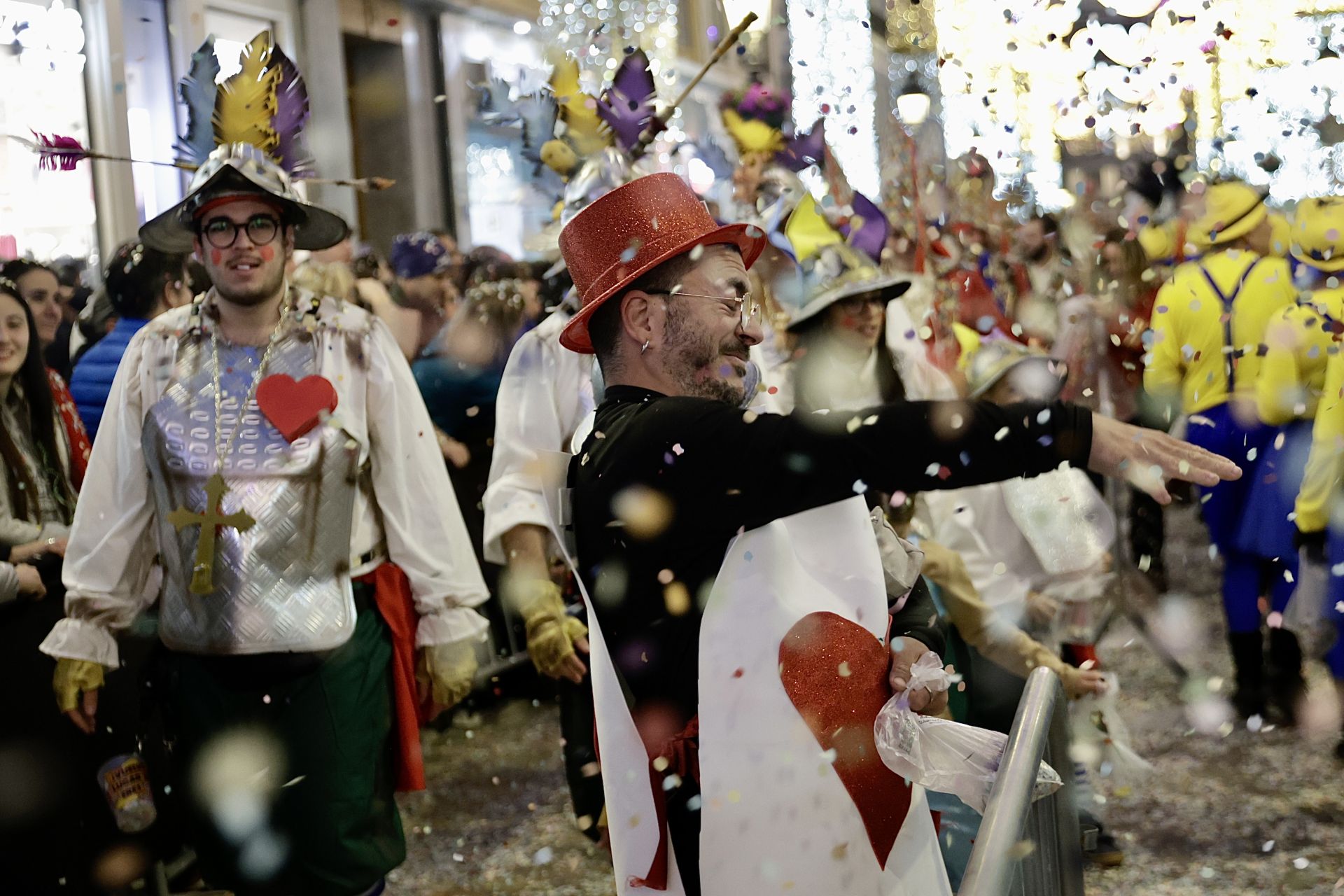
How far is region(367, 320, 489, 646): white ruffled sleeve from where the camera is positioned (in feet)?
11.1

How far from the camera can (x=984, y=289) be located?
749cm

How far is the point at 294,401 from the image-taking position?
323 centimetres

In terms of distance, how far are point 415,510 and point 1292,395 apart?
10.6 feet

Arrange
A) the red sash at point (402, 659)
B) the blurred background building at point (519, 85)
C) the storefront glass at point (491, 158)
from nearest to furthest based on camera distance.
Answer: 1. the red sash at point (402, 659)
2. the blurred background building at point (519, 85)
3. the storefront glass at point (491, 158)

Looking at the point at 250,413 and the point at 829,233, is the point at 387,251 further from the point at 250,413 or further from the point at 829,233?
the point at 250,413

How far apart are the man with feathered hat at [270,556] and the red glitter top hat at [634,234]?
1272 millimetres

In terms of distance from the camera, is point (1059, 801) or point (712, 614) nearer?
point (712, 614)

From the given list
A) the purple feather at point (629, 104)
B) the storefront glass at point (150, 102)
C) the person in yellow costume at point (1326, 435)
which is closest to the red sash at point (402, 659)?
the purple feather at point (629, 104)

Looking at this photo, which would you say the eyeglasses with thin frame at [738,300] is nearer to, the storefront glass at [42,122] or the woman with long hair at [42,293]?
the woman with long hair at [42,293]

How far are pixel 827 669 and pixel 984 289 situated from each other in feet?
19.5

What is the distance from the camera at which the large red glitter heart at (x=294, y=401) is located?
126 inches

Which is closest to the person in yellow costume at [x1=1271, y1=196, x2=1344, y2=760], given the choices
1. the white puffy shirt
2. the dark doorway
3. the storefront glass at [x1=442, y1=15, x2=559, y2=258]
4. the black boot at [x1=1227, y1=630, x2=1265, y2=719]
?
the black boot at [x1=1227, y1=630, x2=1265, y2=719]

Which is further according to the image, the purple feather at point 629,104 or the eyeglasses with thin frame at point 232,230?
the purple feather at point 629,104

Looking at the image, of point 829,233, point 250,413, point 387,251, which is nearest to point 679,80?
point 387,251
